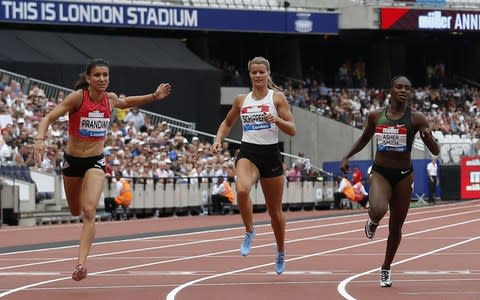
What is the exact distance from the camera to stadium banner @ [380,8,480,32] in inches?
2072

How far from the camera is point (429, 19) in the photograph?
5362cm

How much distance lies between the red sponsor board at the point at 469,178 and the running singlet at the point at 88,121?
102 feet

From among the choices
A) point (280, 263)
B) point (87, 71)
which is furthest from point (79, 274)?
point (280, 263)

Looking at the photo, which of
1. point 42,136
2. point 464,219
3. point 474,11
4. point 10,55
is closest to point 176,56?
point 10,55

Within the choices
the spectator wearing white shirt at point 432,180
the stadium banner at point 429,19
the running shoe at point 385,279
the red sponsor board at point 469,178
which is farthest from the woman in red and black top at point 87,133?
the stadium banner at point 429,19

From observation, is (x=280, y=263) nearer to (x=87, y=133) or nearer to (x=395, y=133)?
(x=395, y=133)

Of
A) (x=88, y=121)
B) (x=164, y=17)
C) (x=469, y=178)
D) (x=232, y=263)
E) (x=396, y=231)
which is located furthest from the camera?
(x=164, y=17)

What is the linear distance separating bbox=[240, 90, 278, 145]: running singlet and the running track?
4.71ft

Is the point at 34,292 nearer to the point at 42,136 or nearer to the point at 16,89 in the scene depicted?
the point at 42,136

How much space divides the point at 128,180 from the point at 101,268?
53.8ft

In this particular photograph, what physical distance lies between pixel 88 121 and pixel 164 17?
112 ft

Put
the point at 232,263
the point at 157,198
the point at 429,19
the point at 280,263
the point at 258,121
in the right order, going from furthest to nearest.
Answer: the point at 429,19, the point at 157,198, the point at 232,263, the point at 280,263, the point at 258,121

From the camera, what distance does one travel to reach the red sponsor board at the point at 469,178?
142 feet

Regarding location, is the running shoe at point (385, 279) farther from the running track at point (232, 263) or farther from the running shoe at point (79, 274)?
the running shoe at point (79, 274)
